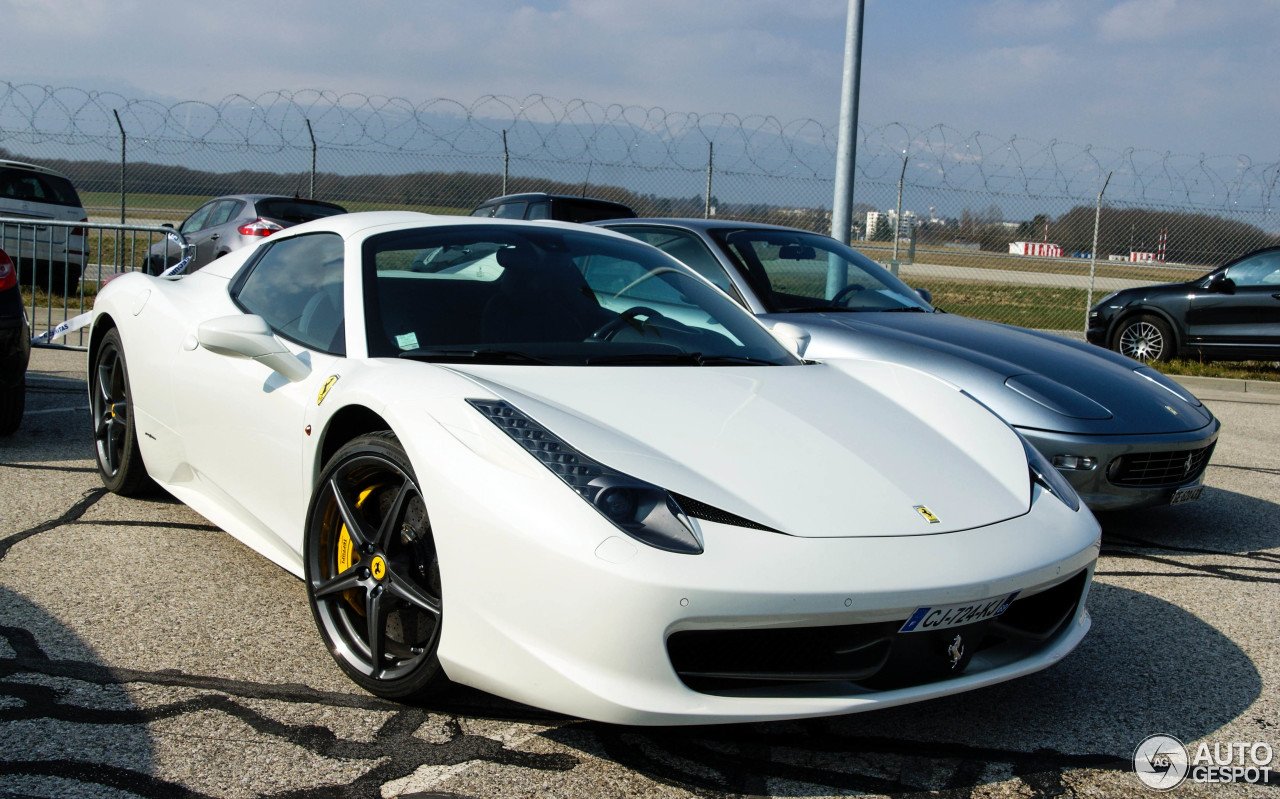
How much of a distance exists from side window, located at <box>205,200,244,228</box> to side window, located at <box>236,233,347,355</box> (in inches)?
403

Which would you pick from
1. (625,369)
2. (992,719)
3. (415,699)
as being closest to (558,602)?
(415,699)

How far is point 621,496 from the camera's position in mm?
2299

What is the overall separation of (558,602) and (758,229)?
407 centimetres

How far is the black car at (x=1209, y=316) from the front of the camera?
35.9ft

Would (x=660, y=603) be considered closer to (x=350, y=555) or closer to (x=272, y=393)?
(x=350, y=555)

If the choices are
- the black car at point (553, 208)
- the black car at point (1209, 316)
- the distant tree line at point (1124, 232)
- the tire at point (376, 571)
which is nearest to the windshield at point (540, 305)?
the tire at point (376, 571)

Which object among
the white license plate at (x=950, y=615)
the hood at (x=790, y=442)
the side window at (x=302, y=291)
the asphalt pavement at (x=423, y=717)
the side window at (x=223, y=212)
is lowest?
the asphalt pavement at (x=423, y=717)

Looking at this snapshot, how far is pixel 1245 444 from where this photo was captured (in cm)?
735

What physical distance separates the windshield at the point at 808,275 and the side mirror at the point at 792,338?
1.72 m

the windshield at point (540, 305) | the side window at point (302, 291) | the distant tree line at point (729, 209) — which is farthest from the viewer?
the distant tree line at point (729, 209)

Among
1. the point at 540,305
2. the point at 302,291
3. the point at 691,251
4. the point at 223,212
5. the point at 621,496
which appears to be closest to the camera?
the point at 621,496

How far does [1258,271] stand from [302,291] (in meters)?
10.5

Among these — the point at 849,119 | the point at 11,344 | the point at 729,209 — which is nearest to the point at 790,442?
the point at 11,344

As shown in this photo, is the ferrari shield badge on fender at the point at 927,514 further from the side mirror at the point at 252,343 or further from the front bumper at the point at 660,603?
the side mirror at the point at 252,343
